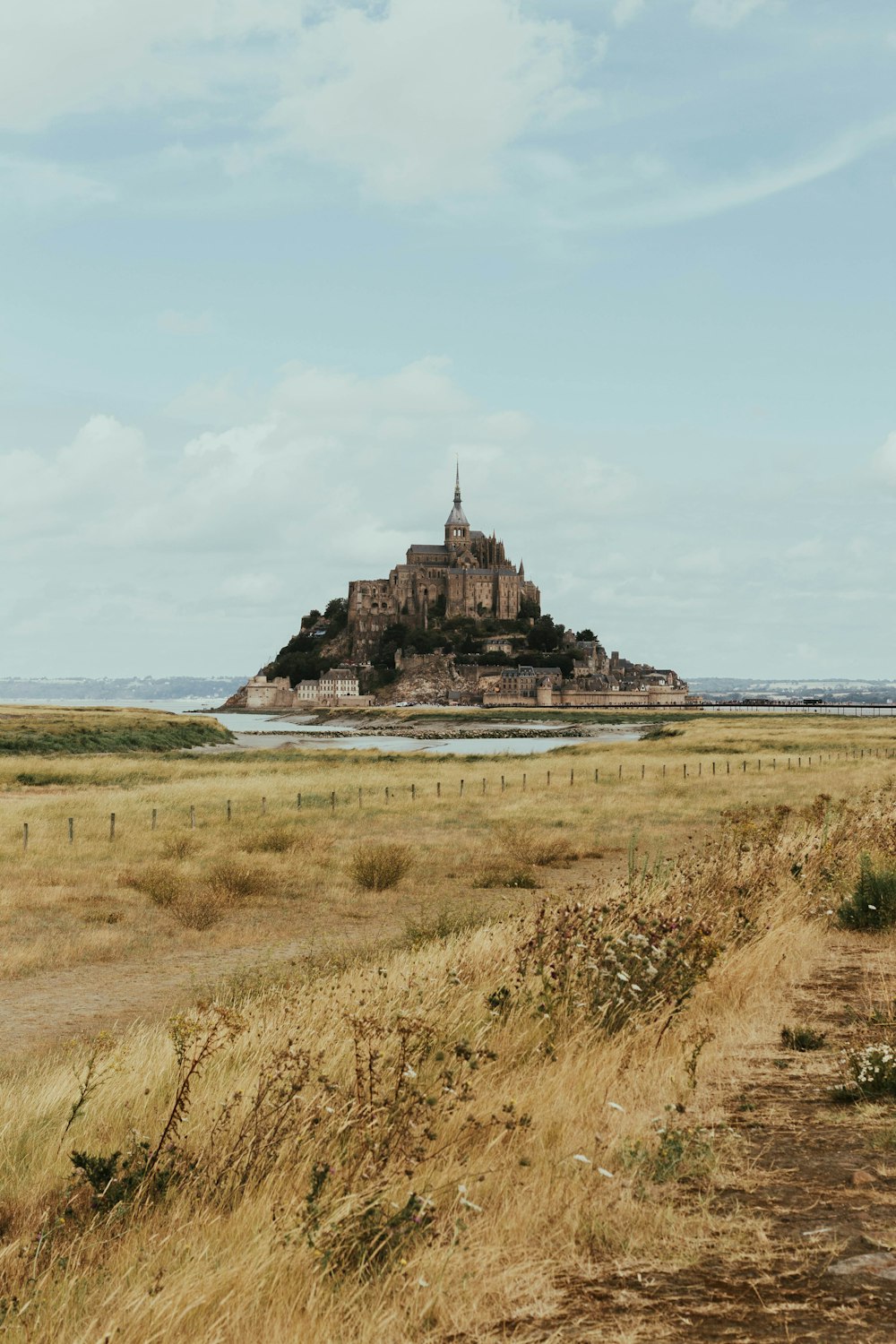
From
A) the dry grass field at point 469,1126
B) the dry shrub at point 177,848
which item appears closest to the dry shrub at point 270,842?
the dry shrub at point 177,848

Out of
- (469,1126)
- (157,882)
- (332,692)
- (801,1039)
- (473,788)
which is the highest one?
(332,692)

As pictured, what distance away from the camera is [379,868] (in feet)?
64.3

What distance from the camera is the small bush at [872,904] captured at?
11.6 m

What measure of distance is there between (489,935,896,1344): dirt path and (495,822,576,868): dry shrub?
1532 centimetres

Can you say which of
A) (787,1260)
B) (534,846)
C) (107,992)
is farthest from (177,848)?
(787,1260)

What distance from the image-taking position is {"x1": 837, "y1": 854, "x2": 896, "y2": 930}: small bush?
11578mm

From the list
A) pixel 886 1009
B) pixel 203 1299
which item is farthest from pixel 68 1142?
pixel 886 1009

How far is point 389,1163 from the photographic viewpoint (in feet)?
16.3

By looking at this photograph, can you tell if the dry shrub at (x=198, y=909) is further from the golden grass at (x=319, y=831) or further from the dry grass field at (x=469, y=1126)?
the dry grass field at (x=469, y=1126)

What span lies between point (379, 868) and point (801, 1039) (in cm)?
1274

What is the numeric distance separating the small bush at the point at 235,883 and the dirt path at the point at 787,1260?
12.7m

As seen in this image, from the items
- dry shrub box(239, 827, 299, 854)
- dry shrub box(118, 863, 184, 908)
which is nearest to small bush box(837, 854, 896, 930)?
dry shrub box(118, 863, 184, 908)

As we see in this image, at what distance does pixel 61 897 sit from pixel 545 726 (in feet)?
355

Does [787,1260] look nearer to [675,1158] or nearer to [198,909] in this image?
[675,1158]
